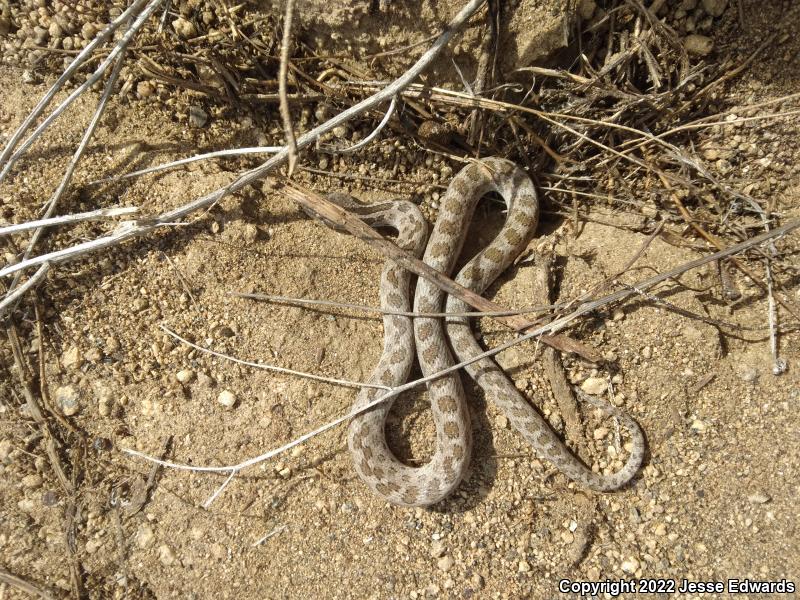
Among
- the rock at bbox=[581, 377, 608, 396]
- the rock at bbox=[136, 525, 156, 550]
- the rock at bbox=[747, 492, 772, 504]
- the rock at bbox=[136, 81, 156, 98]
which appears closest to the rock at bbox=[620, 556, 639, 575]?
the rock at bbox=[747, 492, 772, 504]

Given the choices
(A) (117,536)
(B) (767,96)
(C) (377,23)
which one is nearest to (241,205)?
(C) (377,23)

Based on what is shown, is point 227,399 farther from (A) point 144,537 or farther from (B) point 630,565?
(B) point 630,565

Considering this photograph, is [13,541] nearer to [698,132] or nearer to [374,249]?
[374,249]

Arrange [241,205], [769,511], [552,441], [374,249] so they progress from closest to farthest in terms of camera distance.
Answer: [769,511], [552,441], [241,205], [374,249]

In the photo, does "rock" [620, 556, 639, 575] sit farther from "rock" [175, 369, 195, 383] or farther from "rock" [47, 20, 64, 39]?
"rock" [47, 20, 64, 39]

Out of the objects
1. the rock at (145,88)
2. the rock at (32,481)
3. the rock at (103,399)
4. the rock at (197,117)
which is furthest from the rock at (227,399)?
the rock at (145,88)

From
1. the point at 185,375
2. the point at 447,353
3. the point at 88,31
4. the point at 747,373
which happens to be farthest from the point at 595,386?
the point at 88,31
